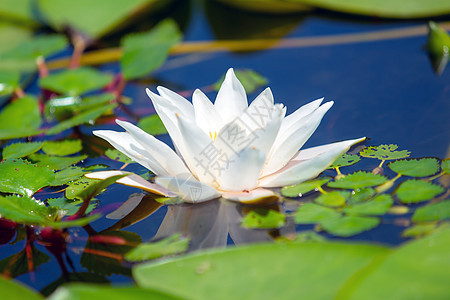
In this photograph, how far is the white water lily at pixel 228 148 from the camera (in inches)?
49.0

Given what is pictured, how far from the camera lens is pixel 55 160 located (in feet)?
5.68

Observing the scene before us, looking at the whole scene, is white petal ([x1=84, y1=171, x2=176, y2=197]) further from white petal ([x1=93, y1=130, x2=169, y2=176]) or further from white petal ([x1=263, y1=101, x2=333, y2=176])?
white petal ([x1=263, y1=101, x2=333, y2=176])

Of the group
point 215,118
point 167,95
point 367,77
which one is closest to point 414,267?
point 215,118

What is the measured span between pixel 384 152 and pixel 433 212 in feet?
1.18

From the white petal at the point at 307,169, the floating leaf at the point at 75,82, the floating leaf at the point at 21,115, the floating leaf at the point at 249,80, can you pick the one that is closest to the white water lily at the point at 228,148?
Result: the white petal at the point at 307,169

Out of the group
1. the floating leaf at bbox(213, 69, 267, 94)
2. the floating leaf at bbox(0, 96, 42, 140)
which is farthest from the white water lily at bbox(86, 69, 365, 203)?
the floating leaf at bbox(0, 96, 42, 140)

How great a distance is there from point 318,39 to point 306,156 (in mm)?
1420

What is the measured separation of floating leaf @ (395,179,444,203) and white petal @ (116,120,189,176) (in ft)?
2.02

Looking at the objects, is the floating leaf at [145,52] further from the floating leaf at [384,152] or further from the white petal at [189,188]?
the floating leaf at [384,152]

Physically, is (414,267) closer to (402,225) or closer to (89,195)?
(402,225)

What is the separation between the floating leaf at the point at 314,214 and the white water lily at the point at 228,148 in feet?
0.38

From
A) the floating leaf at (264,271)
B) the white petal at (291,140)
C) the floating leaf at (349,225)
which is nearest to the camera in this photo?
the floating leaf at (264,271)

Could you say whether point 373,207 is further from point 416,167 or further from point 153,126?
point 153,126

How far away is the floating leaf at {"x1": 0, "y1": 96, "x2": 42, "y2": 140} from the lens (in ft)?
6.79
